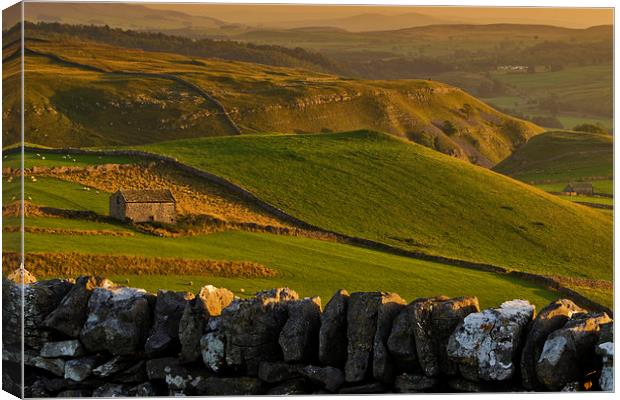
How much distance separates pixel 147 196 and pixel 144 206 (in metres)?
0.25

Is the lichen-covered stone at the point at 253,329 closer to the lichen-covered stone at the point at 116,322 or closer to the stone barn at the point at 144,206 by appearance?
the lichen-covered stone at the point at 116,322

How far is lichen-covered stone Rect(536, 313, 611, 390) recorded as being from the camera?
1521 cm

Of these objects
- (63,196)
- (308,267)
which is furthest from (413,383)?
(63,196)

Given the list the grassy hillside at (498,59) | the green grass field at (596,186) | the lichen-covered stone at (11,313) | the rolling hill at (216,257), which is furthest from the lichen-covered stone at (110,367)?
→ the green grass field at (596,186)

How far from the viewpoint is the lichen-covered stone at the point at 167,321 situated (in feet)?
54.1

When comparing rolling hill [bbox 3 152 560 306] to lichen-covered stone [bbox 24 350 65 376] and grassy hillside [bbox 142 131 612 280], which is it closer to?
grassy hillside [bbox 142 131 612 280]

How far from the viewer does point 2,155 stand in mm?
16969

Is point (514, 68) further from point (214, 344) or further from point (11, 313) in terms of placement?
point (11, 313)

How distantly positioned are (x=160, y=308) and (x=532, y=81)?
381 inches

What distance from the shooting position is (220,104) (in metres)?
23.2

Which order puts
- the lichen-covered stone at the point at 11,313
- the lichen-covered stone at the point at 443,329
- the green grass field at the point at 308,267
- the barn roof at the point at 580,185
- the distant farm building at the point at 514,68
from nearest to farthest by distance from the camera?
the lichen-covered stone at the point at 443,329
the lichen-covered stone at the point at 11,313
the green grass field at the point at 308,267
the distant farm building at the point at 514,68
the barn roof at the point at 580,185

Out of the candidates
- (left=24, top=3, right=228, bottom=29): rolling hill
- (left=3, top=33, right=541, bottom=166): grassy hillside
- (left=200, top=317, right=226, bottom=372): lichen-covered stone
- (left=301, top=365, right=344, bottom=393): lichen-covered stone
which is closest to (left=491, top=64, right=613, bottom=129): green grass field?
(left=3, top=33, right=541, bottom=166): grassy hillside

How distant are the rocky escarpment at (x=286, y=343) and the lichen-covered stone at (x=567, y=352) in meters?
0.01

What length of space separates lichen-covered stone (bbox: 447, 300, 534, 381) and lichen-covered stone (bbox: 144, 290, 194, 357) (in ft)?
11.3
